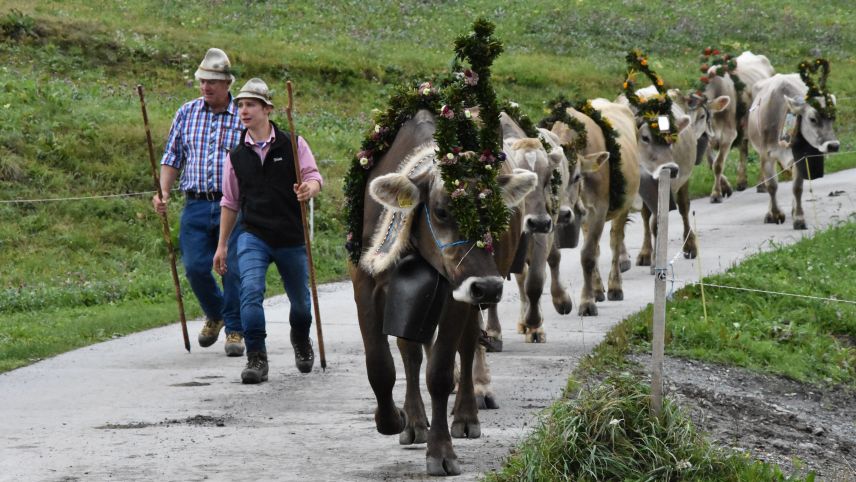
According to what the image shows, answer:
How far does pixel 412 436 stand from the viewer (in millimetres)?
7750

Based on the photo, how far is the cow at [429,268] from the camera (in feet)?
22.9

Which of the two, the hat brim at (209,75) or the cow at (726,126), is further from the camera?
the cow at (726,126)

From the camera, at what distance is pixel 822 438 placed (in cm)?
901

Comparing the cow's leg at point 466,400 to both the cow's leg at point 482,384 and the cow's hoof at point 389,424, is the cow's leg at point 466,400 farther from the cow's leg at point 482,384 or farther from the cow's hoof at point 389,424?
the cow's leg at point 482,384

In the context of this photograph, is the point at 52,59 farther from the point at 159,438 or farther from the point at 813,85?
the point at 159,438

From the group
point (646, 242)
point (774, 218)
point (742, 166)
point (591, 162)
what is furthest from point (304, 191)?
point (742, 166)

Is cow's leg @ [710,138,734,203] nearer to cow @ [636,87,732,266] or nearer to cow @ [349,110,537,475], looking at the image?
cow @ [636,87,732,266]

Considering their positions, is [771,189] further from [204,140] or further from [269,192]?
[269,192]

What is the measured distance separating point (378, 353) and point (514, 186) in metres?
1.20

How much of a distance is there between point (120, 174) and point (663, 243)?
13228mm

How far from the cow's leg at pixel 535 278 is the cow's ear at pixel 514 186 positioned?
3.10 metres

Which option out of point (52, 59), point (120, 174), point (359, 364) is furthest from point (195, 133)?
point (52, 59)

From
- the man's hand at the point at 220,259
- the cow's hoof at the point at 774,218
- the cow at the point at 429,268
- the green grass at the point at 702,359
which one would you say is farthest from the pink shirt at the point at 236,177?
the cow's hoof at the point at 774,218

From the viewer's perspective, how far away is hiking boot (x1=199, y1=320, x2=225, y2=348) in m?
11.3
